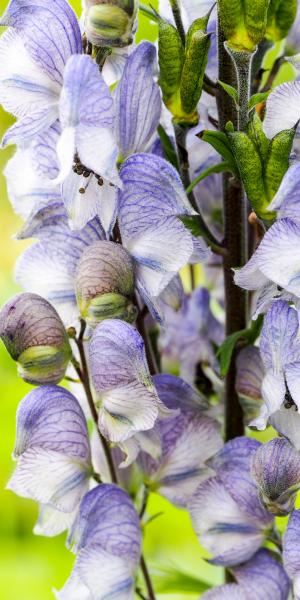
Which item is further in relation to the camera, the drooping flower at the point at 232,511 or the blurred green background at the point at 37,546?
the blurred green background at the point at 37,546

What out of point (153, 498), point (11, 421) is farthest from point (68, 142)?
point (11, 421)

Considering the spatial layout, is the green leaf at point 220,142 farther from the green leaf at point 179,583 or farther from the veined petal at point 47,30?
the green leaf at point 179,583

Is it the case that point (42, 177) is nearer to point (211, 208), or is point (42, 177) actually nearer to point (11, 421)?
point (211, 208)

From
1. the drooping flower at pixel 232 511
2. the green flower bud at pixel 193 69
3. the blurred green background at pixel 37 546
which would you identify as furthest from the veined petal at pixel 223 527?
the blurred green background at pixel 37 546

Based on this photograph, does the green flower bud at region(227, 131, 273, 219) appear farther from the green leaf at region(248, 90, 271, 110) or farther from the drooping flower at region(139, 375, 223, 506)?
the drooping flower at region(139, 375, 223, 506)

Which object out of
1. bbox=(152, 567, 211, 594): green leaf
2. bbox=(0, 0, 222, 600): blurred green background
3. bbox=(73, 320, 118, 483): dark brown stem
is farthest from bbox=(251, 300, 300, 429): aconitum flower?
bbox=(0, 0, 222, 600): blurred green background

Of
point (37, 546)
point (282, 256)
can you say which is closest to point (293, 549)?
point (282, 256)

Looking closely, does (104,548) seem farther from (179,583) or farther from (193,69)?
(193,69)
